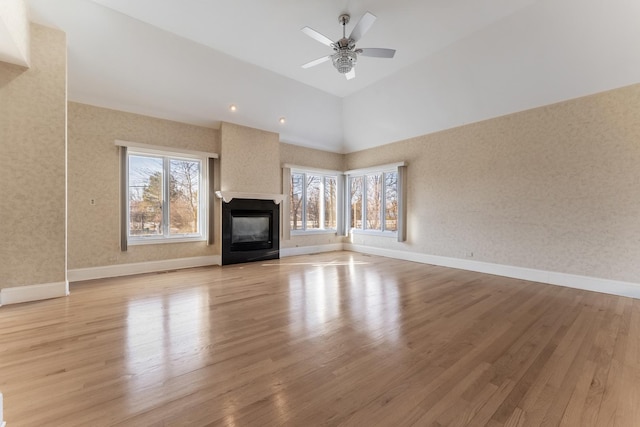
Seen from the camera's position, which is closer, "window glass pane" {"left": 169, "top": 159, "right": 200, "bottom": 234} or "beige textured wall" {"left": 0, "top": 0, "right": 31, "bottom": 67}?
"beige textured wall" {"left": 0, "top": 0, "right": 31, "bottom": 67}

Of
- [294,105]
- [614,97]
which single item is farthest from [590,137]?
[294,105]

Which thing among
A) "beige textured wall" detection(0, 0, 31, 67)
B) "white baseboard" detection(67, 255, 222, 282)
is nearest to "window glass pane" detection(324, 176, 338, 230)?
"white baseboard" detection(67, 255, 222, 282)

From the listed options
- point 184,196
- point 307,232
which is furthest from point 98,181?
point 307,232

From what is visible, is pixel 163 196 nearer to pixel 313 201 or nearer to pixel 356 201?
pixel 313 201

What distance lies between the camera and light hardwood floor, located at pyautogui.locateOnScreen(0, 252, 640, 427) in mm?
1456

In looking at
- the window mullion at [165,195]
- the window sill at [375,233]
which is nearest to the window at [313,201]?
the window sill at [375,233]

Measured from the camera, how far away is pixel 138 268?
471 cm

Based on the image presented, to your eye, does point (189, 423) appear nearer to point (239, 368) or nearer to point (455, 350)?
point (239, 368)

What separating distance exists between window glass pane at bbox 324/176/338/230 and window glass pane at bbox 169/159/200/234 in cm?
345

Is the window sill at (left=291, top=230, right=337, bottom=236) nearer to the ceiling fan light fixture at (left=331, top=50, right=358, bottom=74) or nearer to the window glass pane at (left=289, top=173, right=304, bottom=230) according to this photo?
the window glass pane at (left=289, top=173, right=304, bottom=230)

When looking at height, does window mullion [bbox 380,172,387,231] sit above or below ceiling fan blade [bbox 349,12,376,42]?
below

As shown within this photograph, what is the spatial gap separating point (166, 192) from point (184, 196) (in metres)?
0.34

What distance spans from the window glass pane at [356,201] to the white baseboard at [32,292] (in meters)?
6.12

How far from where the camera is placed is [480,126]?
16.1ft
